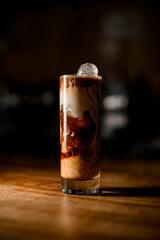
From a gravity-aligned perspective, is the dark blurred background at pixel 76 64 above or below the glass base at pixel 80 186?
above

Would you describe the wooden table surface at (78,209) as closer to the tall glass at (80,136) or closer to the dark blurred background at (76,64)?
the tall glass at (80,136)

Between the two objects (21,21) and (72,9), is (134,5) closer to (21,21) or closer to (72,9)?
(72,9)

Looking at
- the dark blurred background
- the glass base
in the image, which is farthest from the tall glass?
the dark blurred background

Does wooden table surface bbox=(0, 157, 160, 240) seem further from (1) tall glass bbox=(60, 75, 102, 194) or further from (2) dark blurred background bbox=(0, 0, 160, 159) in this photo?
(2) dark blurred background bbox=(0, 0, 160, 159)

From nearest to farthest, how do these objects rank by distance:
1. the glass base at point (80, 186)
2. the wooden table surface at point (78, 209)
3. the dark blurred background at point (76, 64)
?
1. the wooden table surface at point (78, 209)
2. the glass base at point (80, 186)
3. the dark blurred background at point (76, 64)

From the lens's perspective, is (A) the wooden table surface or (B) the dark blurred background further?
(B) the dark blurred background

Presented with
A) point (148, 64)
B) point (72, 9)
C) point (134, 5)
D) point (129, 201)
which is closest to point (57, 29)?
point (72, 9)

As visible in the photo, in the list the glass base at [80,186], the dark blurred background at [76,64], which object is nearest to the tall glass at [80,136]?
the glass base at [80,186]
